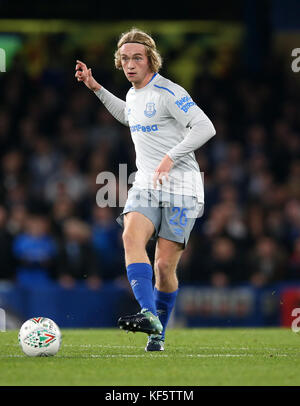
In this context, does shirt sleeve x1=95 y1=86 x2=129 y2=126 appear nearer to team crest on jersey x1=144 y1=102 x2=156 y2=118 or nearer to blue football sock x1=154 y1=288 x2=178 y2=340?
team crest on jersey x1=144 y1=102 x2=156 y2=118

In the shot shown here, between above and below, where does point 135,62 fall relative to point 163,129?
above

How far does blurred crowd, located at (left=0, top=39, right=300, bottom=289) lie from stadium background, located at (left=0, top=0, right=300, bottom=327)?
0.07 ft

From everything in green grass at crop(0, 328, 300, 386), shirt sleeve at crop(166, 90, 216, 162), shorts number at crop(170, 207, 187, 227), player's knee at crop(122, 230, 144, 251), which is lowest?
green grass at crop(0, 328, 300, 386)

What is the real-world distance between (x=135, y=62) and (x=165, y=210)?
1112 millimetres

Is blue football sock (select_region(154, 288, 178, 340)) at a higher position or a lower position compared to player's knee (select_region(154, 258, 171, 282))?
lower

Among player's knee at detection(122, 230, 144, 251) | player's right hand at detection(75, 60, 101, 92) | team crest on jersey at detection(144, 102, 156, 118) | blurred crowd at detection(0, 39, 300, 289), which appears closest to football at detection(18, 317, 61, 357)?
player's knee at detection(122, 230, 144, 251)

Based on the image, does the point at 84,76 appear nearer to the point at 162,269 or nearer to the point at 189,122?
the point at 189,122

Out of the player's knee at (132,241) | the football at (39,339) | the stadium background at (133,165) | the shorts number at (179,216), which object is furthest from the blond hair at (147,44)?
the stadium background at (133,165)

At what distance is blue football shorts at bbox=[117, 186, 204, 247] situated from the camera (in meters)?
6.81

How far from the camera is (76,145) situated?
1504 centimetres

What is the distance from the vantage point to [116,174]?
1400 centimetres

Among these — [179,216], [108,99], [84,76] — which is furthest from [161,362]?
[84,76]

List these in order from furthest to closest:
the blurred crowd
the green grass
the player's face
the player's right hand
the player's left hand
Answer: the blurred crowd < the player's right hand < the player's face < the player's left hand < the green grass

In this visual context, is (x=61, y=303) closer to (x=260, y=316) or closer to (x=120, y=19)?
(x=260, y=316)
